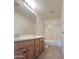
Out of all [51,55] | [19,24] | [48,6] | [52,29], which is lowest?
[51,55]

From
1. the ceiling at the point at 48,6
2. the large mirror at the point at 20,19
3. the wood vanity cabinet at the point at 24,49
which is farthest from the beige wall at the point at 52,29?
the wood vanity cabinet at the point at 24,49

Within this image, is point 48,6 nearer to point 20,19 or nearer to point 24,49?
point 20,19

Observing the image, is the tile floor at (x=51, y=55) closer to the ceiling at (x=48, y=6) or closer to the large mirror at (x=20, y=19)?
the large mirror at (x=20, y=19)

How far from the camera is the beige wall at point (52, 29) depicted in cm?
1018

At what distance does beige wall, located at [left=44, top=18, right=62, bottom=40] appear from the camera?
10.2 meters

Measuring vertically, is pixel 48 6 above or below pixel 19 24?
above

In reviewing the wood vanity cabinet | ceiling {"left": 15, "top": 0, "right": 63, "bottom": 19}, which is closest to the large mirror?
the wood vanity cabinet

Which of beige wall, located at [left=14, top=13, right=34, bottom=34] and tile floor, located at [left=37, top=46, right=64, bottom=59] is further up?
beige wall, located at [left=14, top=13, right=34, bottom=34]

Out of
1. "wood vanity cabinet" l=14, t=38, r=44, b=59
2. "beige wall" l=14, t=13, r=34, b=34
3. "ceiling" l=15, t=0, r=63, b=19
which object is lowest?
"wood vanity cabinet" l=14, t=38, r=44, b=59

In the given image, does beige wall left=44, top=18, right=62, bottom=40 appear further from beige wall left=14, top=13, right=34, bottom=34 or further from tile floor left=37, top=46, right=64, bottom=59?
beige wall left=14, top=13, right=34, bottom=34

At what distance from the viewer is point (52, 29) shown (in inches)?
408

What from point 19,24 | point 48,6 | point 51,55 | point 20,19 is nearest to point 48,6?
point 48,6
